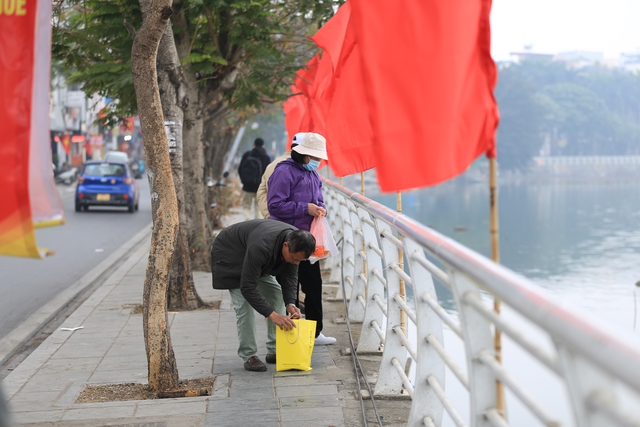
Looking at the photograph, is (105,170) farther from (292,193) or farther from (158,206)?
(158,206)

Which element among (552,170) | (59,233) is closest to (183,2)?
(59,233)

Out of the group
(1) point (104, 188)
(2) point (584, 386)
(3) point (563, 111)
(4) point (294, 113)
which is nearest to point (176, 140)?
(2) point (584, 386)

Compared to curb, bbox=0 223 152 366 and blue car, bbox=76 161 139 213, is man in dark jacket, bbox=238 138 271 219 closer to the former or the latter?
curb, bbox=0 223 152 366

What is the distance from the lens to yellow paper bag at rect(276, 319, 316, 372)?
7.15 m

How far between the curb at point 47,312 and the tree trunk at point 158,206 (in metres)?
2.27

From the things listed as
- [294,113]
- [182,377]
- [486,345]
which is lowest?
[182,377]

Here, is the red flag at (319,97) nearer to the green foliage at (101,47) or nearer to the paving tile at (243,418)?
the green foliage at (101,47)

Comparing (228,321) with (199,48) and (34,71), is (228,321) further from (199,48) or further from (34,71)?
(34,71)

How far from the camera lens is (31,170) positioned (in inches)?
147

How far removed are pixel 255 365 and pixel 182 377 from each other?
1.80 feet

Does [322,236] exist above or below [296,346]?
above

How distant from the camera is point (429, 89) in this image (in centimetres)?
439

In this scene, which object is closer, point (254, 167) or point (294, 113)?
point (254, 167)

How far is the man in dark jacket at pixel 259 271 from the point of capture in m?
6.86
